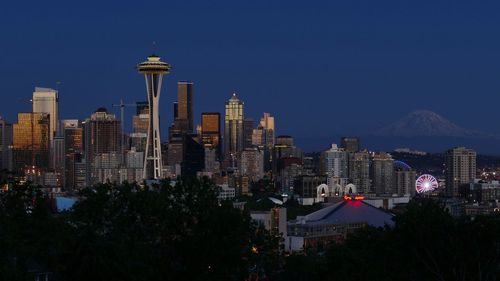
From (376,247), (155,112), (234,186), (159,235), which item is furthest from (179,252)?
(234,186)

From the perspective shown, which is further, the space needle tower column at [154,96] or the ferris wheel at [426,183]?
the ferris wheel at [426,183]

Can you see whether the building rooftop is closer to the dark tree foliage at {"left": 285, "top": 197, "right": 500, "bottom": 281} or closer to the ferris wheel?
the ferris wheel

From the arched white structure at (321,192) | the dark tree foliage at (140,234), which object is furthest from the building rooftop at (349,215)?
the dark tree foliage at (140,234)

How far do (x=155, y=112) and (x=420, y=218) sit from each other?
9924cm

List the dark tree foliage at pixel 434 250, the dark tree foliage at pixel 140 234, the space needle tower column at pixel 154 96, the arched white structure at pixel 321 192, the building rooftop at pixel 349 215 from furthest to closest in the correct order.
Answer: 1. the arched white structure at pixel 321 192
2. the space needle tower column at pixel 154 96
3. the building rooftop at pixel 349 215
4. the dark tree foliage at pixel 434 250
5. the dark tree foliage at pixel 140 234

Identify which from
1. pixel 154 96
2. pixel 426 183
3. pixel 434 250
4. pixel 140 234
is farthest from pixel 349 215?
pixel 140 234

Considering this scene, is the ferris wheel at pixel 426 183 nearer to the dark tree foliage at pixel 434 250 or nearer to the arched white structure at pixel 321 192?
the arched white structure at pixel 321 192

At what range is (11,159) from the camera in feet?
623

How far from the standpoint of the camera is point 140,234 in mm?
30906

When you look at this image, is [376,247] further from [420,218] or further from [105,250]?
[105,250]

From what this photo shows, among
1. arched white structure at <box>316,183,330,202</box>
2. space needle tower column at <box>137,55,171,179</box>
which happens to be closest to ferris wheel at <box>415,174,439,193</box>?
arched white structure at <box>316,183,330,202</box>

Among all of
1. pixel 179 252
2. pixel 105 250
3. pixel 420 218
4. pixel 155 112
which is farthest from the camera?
pixel 155 112

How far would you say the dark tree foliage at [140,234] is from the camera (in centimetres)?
2638

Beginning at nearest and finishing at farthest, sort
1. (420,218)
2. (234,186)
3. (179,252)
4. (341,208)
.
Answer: (179,252) → (420,218) → (341,208) → (234,186)
